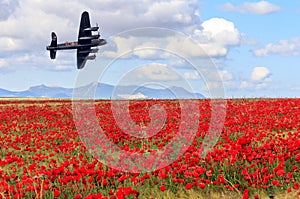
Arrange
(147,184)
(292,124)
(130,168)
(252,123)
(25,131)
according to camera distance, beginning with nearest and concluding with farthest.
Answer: (147,184) → (130,168) → (292,124) → (252,123) → (25,131)

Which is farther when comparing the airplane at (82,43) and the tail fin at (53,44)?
the tail fin at (53,44)

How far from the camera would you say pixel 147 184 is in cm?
781

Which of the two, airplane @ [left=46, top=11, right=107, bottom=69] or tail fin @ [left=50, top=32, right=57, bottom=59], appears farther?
tail fin @ [left=50, top=32, right=57, bottom=59]

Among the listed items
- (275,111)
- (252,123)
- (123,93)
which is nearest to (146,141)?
(123,93)

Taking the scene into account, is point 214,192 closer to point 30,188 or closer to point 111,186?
point 111,186

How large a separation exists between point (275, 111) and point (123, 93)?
10.6 m

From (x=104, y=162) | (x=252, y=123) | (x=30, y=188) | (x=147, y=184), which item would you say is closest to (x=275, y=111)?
(x=252, y=123)

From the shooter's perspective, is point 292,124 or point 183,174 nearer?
point 183,174

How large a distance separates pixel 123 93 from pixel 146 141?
300 cm

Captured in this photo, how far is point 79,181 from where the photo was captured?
7.89 meters

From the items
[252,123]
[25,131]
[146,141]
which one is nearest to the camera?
[146,141]

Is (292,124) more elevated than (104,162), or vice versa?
(292,124)

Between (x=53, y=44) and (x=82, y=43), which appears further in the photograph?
(x=53, y=44)

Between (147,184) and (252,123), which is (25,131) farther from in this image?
(147,184)
